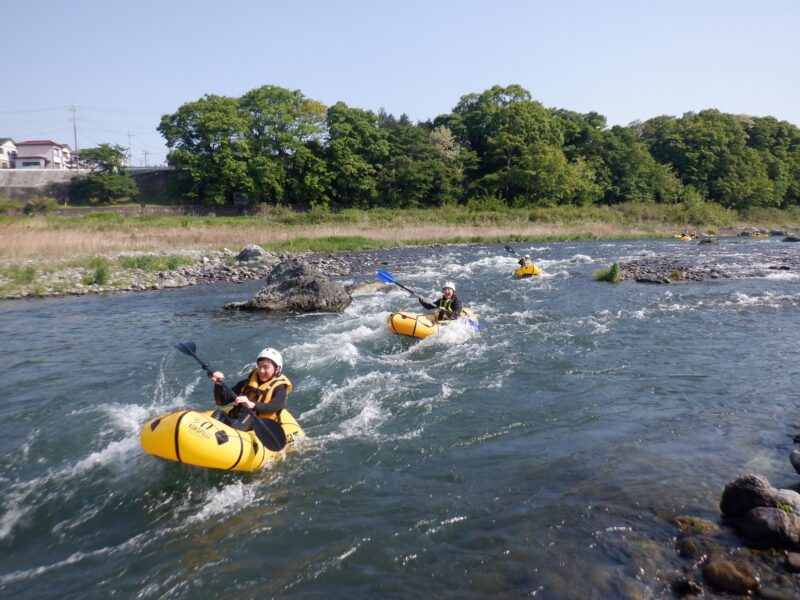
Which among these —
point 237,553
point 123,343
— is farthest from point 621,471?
point 123,343

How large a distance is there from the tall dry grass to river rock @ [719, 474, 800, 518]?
806 inches

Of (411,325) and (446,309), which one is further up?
(446,309)

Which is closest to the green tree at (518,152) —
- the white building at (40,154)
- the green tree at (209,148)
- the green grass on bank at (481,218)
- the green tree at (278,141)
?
the green grass on bank at (481,218)

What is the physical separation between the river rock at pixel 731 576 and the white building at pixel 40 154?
259 ft

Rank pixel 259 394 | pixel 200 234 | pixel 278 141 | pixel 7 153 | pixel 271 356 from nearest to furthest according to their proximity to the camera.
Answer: pixel 259 394 → pixel 271 356 → pixel 200 234 → pixel 278 141 → pixel 7 153

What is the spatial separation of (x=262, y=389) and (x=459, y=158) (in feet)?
157

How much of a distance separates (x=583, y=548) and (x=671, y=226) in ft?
149

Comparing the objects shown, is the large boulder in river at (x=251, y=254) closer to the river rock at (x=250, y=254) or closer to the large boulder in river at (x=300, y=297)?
the river rock at (x=250, y=254)

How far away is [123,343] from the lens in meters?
9.52

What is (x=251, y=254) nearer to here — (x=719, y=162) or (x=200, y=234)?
(x=200, y=234)

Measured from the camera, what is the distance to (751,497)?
12.5ft

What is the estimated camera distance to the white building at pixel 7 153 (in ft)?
203

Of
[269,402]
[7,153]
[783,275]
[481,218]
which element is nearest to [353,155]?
[481,218]

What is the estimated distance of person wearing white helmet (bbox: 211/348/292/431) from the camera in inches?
203
